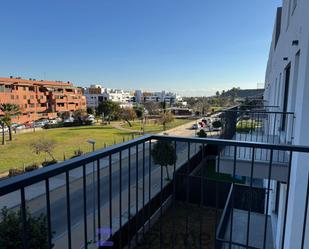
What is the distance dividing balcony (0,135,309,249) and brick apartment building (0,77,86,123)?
34675mm

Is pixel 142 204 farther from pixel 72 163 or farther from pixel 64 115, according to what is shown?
pixel 64 115

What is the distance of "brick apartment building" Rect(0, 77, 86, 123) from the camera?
40.2 metres

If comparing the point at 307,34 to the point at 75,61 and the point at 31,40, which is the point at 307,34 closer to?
the point at 31,40

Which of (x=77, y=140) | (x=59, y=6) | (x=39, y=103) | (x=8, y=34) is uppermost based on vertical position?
(x=8, y=34)

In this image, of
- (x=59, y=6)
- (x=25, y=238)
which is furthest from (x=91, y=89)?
(x=25, y=238)

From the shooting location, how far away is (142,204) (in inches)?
106

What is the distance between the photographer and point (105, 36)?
34344mm

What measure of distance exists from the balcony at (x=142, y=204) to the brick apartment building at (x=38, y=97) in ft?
114

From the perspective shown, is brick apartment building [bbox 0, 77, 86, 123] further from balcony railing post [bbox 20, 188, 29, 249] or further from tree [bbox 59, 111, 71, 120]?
balcony railing post [bbox 20, 188, 29, 249]

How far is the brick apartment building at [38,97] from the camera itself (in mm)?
40156

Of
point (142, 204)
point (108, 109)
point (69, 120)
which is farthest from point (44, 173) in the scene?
point (69, 120)

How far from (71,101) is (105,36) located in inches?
985

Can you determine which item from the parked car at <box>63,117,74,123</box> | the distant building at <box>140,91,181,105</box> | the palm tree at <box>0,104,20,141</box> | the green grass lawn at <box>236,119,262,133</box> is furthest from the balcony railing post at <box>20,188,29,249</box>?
the distant building at <box>140,91,181,105</box>

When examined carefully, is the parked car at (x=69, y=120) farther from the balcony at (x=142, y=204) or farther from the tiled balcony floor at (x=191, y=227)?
the tiled balcony floor at (x=191, y=227)
